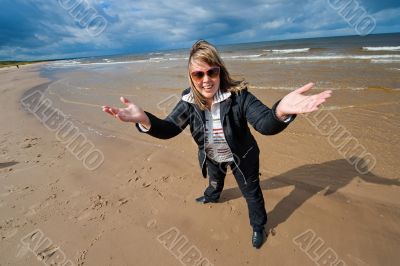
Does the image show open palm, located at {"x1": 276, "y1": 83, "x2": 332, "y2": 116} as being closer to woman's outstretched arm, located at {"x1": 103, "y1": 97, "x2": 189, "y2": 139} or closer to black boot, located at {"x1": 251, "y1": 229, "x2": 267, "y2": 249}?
woman's outstretched arm, located at {"x1": 103, "y1": 97, "x2": 189, "y2": 139}

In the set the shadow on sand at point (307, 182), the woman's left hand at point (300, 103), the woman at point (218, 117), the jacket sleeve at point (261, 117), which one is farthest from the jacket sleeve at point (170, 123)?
the shadow on sand at point (307, 182)

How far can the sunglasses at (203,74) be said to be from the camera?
215 centimetres

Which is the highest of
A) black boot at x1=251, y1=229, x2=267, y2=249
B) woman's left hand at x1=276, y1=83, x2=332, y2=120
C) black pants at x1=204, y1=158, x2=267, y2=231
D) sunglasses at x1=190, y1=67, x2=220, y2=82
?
sunglasses at x1=190, y1=67, x2=220, y2=82

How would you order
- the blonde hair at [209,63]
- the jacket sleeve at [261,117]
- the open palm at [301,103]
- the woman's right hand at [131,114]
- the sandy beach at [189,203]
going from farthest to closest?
the sandy beach at [189,203], the blonde hair at [209,63], the woman's right hand at [131,114], the jacket sleeve at [261,117], the open palm at [301,103]

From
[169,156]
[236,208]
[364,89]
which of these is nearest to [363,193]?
[236,208]

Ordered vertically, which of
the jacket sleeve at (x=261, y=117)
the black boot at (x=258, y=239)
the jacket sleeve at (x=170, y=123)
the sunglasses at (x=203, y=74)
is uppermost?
the sunglasses at (x=203, y=74)

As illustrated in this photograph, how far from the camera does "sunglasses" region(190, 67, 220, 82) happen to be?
2.15 metres

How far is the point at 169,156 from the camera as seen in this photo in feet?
16.3

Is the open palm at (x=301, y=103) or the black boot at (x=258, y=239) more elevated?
the open palm at (x=301, y=103)

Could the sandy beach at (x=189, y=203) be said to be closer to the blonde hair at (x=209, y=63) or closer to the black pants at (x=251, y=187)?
the black pants at (x=251, y=187)

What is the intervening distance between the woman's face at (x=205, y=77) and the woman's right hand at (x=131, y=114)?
0.54 metres

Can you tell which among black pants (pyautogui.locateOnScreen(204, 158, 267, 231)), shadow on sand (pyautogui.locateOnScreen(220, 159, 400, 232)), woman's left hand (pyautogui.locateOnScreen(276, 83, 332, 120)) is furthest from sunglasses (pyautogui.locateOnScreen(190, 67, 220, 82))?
shadow on sand (pyautogui.locateOnScreen(220, 159, 400, 232))

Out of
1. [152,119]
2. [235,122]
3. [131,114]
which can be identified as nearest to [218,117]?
[235,122]

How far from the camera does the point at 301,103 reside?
5.44ft
